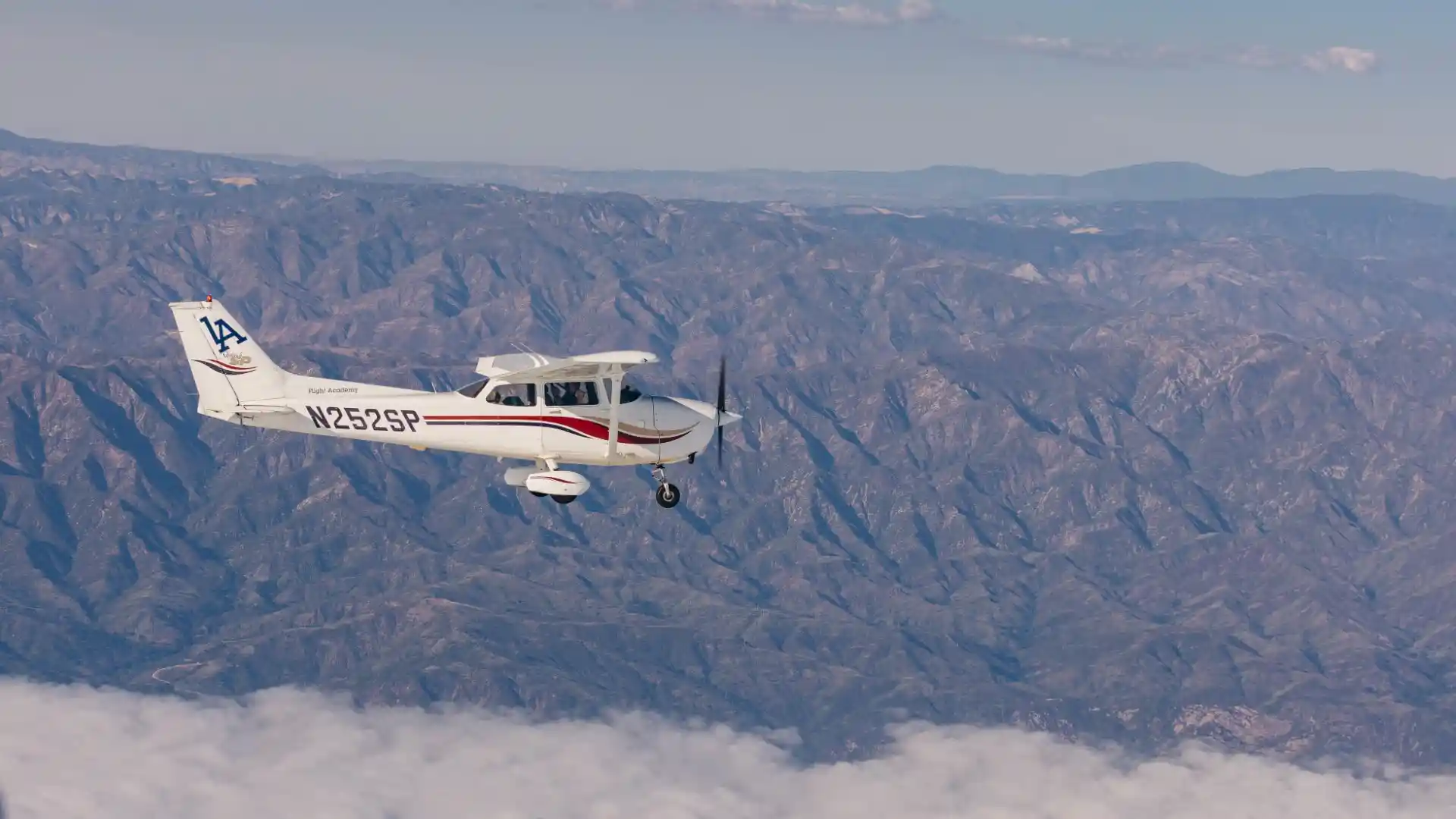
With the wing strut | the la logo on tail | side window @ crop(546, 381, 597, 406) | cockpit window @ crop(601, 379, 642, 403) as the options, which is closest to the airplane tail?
the la logo on tail

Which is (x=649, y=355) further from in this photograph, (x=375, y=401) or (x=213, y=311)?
(x=213, y=311)

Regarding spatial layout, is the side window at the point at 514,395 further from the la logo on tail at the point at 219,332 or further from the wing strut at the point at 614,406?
the la logo on tail at the point at 219,332

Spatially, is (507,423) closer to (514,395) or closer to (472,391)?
(514,395)

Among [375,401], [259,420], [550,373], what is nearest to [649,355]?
[550,373]

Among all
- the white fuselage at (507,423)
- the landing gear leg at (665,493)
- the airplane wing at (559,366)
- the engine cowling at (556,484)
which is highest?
the airplane wing at (559,366)

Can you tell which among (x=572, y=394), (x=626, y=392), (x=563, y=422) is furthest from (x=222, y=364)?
(x=626, y=392)

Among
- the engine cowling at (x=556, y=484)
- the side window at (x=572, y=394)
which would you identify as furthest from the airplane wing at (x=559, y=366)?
the engine cowling at (x=556, y=484)

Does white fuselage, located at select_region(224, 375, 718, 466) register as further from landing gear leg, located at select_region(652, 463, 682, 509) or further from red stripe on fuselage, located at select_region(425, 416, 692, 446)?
landing gear leg, located at select_region(652, 463, 682, 509)
